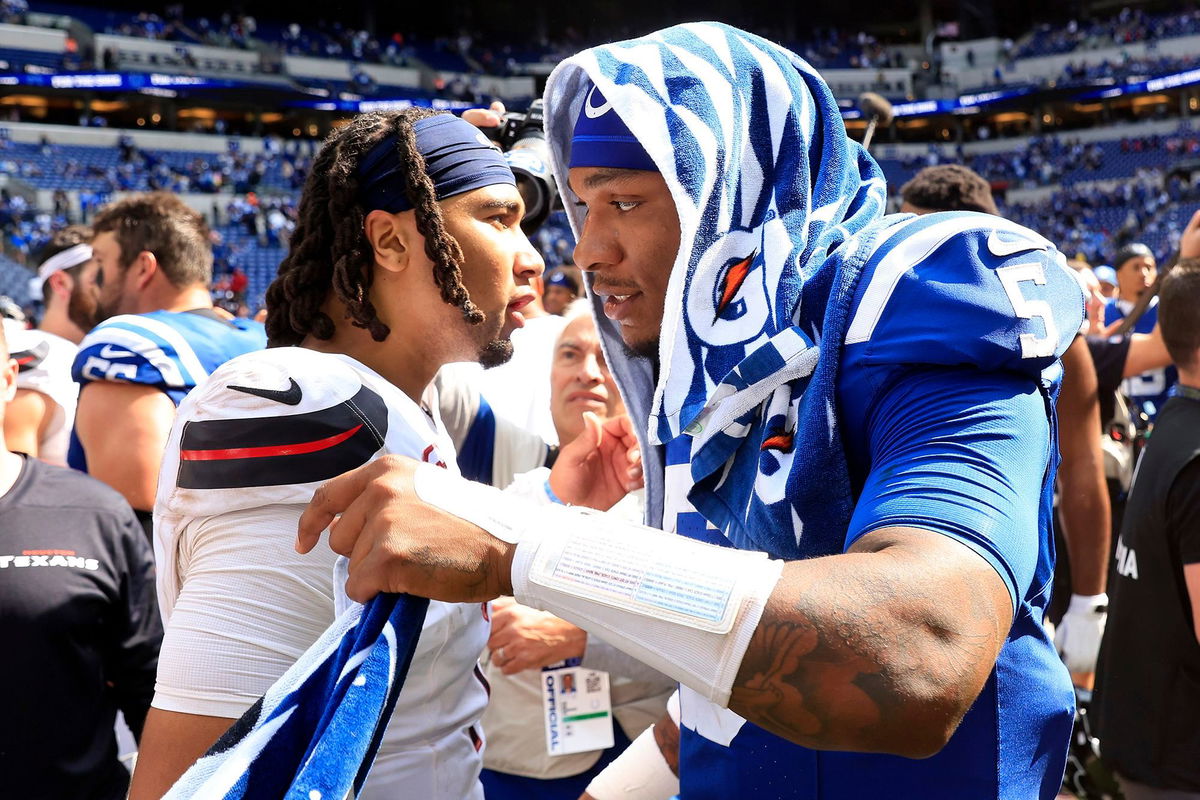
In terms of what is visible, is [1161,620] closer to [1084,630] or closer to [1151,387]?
[1084,630]

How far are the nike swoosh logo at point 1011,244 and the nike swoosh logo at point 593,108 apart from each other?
0.61 meters

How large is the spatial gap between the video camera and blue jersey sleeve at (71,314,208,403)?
3.77ft

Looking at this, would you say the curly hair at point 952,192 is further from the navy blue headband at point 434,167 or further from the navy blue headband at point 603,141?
the navy blue headband at point 603,141

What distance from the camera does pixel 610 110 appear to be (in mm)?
1587

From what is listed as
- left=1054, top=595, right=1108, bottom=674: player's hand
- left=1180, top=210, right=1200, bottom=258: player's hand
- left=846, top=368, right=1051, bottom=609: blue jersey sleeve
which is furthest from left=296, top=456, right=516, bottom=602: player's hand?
left=1180, top=210, right=1200, bottom=258: player's hand

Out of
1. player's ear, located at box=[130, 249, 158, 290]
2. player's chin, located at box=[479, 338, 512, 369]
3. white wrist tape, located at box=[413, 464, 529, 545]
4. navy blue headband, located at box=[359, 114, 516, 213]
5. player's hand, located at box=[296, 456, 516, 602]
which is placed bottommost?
player's ear, located at box=[130, 249, 158, 290]

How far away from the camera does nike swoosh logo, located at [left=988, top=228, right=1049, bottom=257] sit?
3.96 ft

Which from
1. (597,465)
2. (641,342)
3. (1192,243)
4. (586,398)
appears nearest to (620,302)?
(641,342)

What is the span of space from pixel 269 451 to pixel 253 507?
0.09 m

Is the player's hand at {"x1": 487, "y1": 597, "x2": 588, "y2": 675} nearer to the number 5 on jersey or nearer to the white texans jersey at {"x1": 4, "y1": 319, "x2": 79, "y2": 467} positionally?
the number 5 on jersey

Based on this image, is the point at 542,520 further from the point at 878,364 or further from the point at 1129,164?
the point at 1129,164

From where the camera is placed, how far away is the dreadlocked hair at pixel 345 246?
1881mm

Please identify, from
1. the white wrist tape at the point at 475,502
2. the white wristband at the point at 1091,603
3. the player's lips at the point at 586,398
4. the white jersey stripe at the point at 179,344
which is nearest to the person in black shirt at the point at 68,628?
the white jersey stripe at the point at 179,344

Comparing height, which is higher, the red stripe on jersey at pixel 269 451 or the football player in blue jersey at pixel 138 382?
the red stripe on jersey at pixel 269 451
